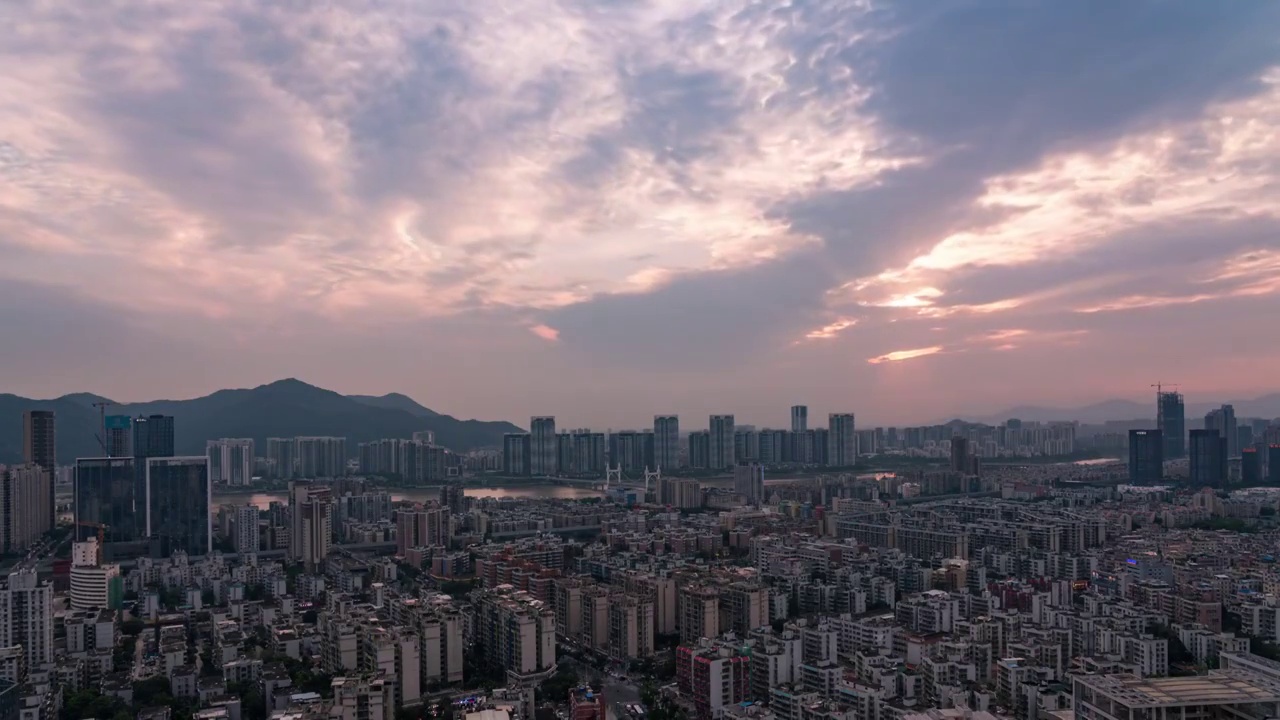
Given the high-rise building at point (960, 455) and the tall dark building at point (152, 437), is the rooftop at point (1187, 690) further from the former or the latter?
the high-rise building at point (960, 455)

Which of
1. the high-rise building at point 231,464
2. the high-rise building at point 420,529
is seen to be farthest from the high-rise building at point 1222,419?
the high-rise building at point 231,464

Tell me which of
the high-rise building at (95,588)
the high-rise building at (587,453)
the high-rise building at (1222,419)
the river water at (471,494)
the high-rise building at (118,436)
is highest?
the high-rise building at (118,436)

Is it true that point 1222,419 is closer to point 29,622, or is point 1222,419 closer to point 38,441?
point 29,622

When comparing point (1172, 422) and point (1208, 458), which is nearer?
point (1208, 458)

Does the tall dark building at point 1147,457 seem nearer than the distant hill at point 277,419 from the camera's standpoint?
Yes

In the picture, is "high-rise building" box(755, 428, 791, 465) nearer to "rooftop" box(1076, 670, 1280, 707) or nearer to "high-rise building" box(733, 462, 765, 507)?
"high-rise building" box(733, 462, 765, 507)

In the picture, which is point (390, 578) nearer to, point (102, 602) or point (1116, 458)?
point (102, 602)

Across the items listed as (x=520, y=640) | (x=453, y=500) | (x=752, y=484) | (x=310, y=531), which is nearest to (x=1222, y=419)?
(x=752, y=484)
